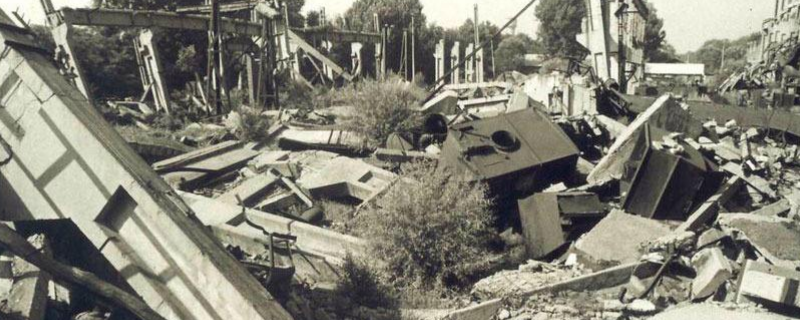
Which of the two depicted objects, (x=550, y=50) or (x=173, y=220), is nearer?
(x=173, y=220)

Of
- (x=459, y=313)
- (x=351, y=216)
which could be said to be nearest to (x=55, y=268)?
(x=459, y=313)

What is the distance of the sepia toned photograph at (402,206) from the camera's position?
3.86m

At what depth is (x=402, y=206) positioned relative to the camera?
5.79 m

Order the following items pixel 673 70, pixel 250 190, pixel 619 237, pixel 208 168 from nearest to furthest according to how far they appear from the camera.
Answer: pixel 619 237, pixel 250 190, pixel 208 168, pixel 673 70

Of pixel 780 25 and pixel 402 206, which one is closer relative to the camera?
pixel 402 206

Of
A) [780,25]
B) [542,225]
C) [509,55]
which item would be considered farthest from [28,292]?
[509,55]

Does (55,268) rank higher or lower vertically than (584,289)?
higher

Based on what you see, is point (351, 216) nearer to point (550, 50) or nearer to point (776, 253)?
point (776, 253)

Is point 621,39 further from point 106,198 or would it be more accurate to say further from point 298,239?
point 106,198

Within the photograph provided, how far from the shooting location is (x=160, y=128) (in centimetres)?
1352

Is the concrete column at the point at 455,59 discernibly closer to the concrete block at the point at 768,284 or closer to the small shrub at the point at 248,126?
the small shrub at the point at 248,126

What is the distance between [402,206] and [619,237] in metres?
2.61

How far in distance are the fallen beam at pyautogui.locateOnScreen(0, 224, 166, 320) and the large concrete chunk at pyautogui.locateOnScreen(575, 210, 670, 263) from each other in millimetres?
4615

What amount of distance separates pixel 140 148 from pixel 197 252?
6.59 m
